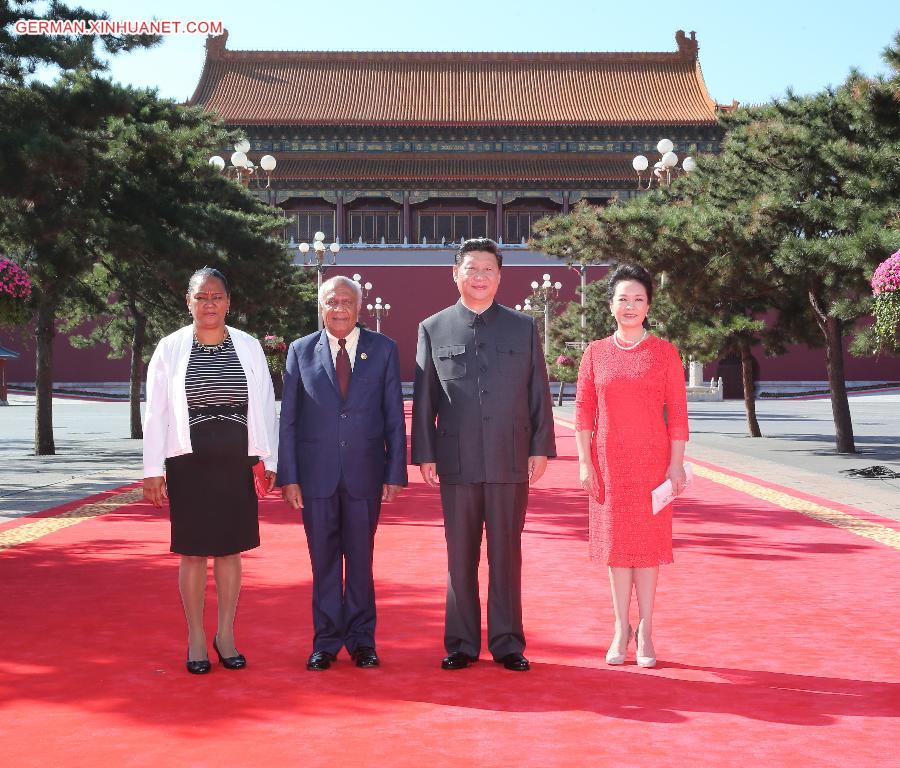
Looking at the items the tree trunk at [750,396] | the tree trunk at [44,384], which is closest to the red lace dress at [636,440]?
the tree trunk at [44,384]

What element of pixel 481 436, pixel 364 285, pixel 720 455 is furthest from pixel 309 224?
pixel 481 436

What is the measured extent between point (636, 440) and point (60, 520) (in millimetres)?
6222

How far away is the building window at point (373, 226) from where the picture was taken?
49469mm

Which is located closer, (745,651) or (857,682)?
(857,682)

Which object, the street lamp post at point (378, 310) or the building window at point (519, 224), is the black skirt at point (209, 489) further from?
the building window at point (519, 224)

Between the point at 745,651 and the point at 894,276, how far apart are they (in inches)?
266

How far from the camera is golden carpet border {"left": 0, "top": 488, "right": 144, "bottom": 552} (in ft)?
27.9

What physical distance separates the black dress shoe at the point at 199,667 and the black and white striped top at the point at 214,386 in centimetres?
92

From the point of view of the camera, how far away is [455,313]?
4.91 metres

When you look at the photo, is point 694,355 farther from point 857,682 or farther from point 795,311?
point 857,682

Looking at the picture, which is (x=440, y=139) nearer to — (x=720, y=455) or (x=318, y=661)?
(x=720, y=455)

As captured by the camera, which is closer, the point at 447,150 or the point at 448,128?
the point at 448,128

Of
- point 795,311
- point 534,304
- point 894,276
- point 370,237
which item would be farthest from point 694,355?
point 370,237

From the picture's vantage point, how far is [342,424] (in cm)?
479
